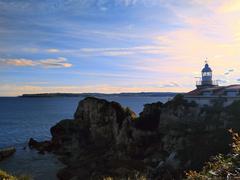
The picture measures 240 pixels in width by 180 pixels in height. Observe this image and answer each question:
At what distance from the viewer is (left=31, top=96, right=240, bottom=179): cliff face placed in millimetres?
34344

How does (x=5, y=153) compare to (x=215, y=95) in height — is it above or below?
below

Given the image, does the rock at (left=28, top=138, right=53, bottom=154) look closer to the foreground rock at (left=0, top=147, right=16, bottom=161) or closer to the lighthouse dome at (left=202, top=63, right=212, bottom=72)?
the foreground rock at (left=0, top=147, right=16, bottom=161)

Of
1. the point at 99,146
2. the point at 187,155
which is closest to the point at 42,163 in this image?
the point at 99,146

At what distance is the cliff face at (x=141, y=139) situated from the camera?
34.3m

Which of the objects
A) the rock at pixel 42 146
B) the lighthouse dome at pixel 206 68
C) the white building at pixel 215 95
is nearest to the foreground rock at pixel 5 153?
the rock at pixel 42 146

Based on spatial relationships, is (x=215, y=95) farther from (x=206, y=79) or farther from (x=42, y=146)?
(x=42, y=146)

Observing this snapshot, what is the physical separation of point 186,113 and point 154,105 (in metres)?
5.94

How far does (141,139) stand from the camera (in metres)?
44.9

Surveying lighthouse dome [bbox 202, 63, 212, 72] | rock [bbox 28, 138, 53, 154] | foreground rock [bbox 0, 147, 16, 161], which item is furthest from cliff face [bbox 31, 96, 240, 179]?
lighthouse dome [bbox 202, 63, 212, 72]

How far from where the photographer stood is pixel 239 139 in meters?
7.80

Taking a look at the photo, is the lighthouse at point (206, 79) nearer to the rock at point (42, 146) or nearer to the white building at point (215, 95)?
the white building at point (215, 95)

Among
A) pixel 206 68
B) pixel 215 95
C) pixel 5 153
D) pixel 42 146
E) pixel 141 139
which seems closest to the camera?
pixel 141 139

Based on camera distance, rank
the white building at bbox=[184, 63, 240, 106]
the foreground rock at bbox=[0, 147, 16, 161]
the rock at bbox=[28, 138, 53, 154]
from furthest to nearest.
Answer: the rock at bbox=[28, 138, 53, 154], the foreground rock at bbox=[0, 147, 16, 161], the white building at bbox=[184, 63, 240, 106]

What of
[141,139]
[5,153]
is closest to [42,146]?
[5,153]
